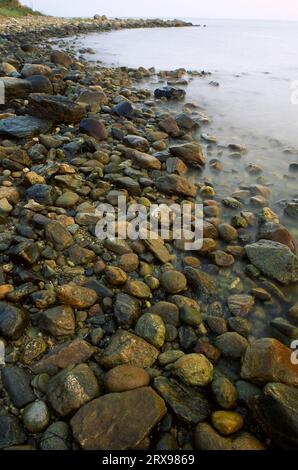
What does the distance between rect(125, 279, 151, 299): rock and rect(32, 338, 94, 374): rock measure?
0.58 metres

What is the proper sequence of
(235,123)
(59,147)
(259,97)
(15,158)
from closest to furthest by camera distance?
(15,158) → (59,147) → (235,123) → (259,97)

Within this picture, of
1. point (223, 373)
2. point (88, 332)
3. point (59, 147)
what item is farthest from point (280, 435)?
point (59, 147)

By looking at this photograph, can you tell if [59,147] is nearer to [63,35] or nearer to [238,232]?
[238,232]

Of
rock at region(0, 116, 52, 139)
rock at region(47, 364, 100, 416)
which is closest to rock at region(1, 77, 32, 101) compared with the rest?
rock at region(0, 116, 52, 139)

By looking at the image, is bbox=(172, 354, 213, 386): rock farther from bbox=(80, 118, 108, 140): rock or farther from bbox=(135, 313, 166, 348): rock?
bbox=(80, 118, 108, 140): rock

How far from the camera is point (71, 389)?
6.82ft

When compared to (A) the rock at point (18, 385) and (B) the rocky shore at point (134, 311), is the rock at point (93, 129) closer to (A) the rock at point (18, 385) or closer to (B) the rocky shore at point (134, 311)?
(B) the rocky shore at point (134, 311)

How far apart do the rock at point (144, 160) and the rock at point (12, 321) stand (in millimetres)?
2841

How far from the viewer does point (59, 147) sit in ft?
15.9

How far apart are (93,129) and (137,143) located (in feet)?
2.34

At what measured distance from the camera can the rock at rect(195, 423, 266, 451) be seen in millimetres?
1938

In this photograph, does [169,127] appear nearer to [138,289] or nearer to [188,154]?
[188,154]

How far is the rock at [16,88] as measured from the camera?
20.1ft

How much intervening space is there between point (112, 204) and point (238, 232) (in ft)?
4.67
